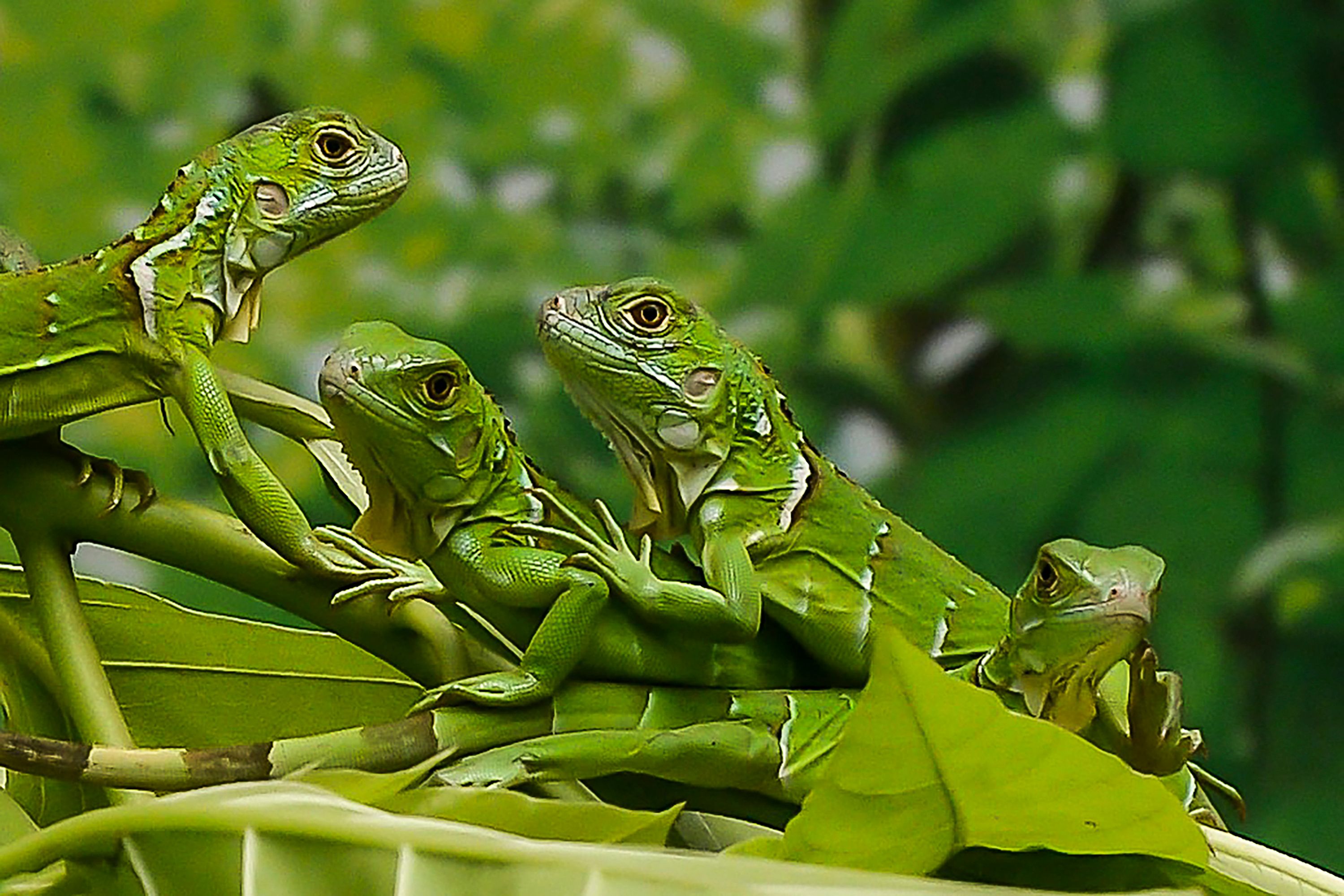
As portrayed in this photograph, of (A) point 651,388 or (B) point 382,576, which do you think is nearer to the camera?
(B) point 382,576

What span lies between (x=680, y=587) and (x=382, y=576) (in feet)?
0.30

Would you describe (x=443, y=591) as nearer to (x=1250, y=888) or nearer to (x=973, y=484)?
(x=1250, y=888)

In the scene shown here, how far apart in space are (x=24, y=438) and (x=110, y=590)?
75 millimetres

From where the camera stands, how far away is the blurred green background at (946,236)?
7.29ft

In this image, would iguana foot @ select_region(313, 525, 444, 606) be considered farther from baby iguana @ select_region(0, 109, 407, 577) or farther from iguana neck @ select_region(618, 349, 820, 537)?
iguana neck @ select_region(618, 349, 820, 537)

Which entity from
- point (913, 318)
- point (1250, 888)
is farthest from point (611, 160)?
point (1250, 888)

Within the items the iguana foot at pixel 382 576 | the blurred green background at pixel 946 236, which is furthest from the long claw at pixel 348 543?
the blurred green background at pixel 946 236

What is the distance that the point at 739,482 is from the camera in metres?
0.53

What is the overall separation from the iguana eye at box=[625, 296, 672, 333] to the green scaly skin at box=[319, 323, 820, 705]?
8cm

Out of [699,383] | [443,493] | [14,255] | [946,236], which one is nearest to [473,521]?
[443,493]

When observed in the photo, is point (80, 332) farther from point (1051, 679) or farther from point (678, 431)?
point (1051, 679)

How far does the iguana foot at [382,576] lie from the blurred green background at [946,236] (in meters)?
1.75

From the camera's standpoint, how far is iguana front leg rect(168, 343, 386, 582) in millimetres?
416

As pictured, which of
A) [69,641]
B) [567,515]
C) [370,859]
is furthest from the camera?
A: [567,515]
